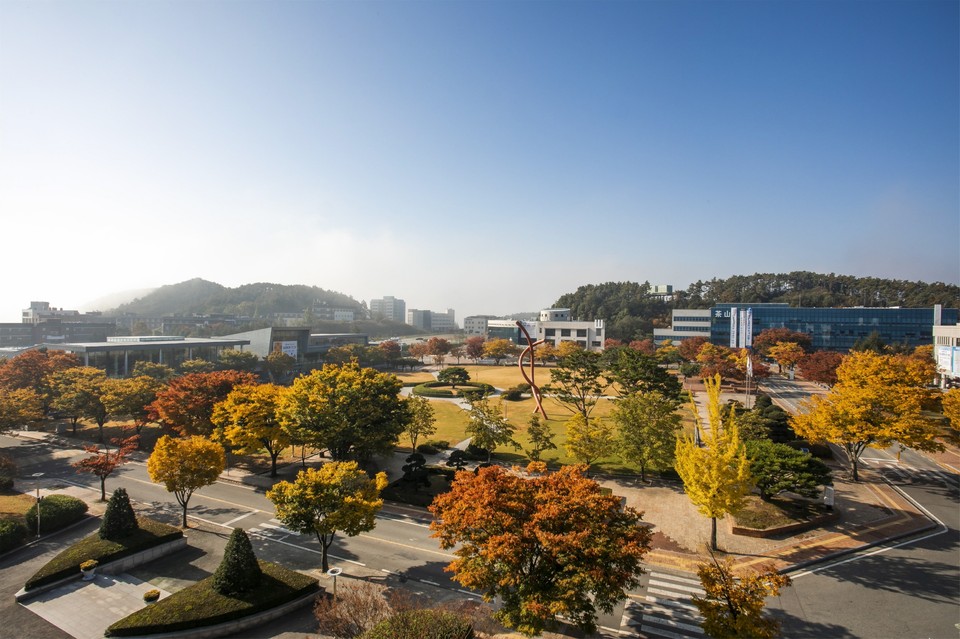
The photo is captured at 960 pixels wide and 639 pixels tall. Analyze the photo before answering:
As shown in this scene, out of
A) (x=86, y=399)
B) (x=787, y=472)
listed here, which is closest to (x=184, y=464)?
(x=86, y=399)

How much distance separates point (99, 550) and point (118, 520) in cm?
144

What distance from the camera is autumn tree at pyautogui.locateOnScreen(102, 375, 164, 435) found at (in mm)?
40594

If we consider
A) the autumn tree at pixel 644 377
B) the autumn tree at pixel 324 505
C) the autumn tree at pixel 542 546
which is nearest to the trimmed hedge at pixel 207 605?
→ the autumn tree at pixel 324 505

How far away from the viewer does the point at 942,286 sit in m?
127

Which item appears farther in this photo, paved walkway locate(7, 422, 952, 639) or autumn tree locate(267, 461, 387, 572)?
autumn tree locate(267, 461, 387, 572)

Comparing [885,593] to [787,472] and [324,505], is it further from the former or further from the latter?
[324,505]

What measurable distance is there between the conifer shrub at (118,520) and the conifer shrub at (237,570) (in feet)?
25.1

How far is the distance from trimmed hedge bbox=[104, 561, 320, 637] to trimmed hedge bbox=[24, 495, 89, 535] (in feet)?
39.8

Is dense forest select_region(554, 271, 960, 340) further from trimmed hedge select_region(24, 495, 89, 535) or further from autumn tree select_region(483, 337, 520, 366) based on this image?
trimmed hedge select_region(24, 495, 89, 535)

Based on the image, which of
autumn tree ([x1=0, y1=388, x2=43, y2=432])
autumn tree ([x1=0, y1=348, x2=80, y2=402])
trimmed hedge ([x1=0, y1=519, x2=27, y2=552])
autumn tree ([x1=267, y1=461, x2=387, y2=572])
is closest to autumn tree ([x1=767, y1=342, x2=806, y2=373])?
autumn tree ([x1=267, y1=461, x2=387, y2=572])

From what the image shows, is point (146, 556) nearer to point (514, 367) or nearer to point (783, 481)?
point (783, 481)

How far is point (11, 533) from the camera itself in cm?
2259

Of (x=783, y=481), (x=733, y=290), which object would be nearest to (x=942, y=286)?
(x=733, y=290)

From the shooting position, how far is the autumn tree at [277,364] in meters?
76.1
